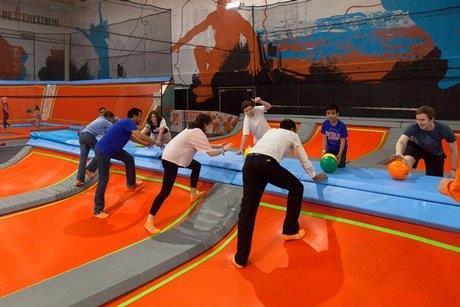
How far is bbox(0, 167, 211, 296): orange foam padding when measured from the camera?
382 centimetres

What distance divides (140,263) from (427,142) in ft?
11.6

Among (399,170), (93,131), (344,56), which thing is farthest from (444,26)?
(93,131)

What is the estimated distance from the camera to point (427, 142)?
175 inches

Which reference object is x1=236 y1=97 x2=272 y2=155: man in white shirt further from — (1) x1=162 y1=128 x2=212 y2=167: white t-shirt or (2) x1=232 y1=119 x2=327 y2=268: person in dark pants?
(2) x1=232 y1=119 x2=327 y2=268: person in dark pants

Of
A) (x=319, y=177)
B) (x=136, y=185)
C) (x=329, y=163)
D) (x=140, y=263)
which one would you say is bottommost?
(x=140, y=263)

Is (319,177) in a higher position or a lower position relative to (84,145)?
lower

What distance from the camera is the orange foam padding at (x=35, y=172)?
6527 millimetres

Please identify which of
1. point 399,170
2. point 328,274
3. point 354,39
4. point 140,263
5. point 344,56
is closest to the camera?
point 328,274

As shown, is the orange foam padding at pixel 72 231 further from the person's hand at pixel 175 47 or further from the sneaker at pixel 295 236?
the person's hand at pixel 175 47

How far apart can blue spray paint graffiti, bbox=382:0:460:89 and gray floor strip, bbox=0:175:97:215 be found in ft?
28.2

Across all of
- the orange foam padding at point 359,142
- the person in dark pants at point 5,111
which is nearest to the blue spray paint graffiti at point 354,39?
the orange foam padding at point 359,142

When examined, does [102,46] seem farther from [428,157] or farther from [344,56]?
[428,157]

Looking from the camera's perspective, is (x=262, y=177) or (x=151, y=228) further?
(x=151, y=228)

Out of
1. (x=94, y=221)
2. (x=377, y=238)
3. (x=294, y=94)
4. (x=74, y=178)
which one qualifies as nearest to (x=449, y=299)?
(x=377, y=238)
